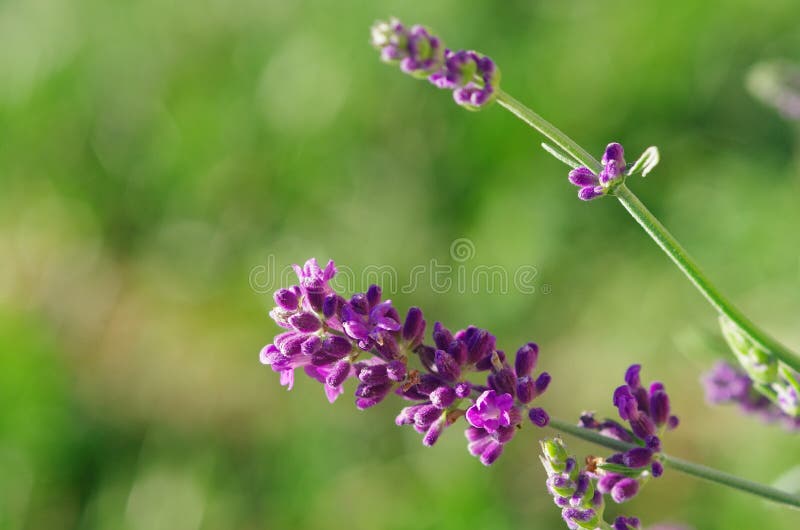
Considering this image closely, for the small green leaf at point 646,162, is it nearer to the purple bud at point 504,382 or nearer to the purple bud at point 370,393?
the purple bud at point 504,382

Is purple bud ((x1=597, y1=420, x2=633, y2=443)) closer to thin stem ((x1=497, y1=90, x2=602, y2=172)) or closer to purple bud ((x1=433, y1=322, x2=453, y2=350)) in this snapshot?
purple bud ((x1=433, y1=322, x2=453, y2=350))

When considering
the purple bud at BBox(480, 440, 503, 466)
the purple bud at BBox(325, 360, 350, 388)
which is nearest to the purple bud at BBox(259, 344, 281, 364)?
the purple bud at BBox(325, 360, 350, 388)

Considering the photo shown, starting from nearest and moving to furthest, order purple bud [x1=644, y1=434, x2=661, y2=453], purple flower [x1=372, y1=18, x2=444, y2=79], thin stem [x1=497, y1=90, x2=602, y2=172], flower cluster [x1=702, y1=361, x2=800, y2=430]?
1. thin stem [x1=497, y1=90, x2=602, y2=172]
2. purple flower [x1=372, y1=18, x2=444, y2=79]
3. purple bud [x1=644, y1=434, x2=661, y2=453]
4. flower cluster [x1=702, y1=361, x2=800, y2=430]

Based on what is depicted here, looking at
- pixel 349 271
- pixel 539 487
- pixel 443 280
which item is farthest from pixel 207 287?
pixel 539 487

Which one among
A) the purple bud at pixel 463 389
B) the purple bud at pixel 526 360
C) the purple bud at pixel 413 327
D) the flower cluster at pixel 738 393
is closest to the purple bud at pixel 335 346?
the purple bud at pixel 413 327

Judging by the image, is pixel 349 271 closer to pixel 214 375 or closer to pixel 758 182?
pixel 214 375
